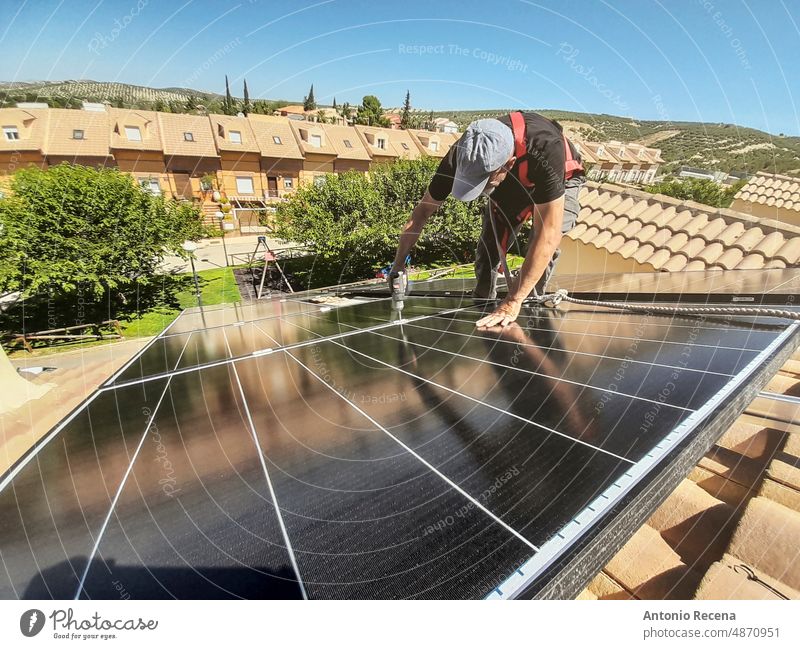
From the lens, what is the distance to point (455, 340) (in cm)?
184

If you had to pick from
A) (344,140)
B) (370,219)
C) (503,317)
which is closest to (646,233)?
(503,317)

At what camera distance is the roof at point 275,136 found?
1404 cm

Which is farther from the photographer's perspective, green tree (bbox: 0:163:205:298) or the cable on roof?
green tree (bbox: 0:163:205:298)

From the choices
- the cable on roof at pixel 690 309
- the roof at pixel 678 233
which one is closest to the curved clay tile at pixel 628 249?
the roof at pixel 678 233

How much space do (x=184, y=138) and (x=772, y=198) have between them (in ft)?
51.6

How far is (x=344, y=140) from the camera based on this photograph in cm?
1306

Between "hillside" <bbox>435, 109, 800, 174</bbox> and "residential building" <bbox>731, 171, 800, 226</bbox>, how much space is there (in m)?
0.35

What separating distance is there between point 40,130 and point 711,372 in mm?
14395

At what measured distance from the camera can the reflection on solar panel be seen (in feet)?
2.05

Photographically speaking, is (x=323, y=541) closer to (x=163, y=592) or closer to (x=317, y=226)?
(x=163, y=592)

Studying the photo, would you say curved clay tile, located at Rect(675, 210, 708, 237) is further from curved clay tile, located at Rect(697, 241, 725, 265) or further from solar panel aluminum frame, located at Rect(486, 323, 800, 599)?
solar panel aluminum frame, located at Rect(486, 323, 800, 599)

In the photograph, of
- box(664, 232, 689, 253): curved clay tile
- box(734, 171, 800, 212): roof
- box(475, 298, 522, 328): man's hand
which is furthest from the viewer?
box(734, 171, 800, 212): roof

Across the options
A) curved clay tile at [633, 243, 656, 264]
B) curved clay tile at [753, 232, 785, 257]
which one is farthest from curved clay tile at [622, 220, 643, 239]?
curved clay tile at [753, 232, 785, 257]

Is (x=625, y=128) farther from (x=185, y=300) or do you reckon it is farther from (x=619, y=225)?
(x=185, y=300)
